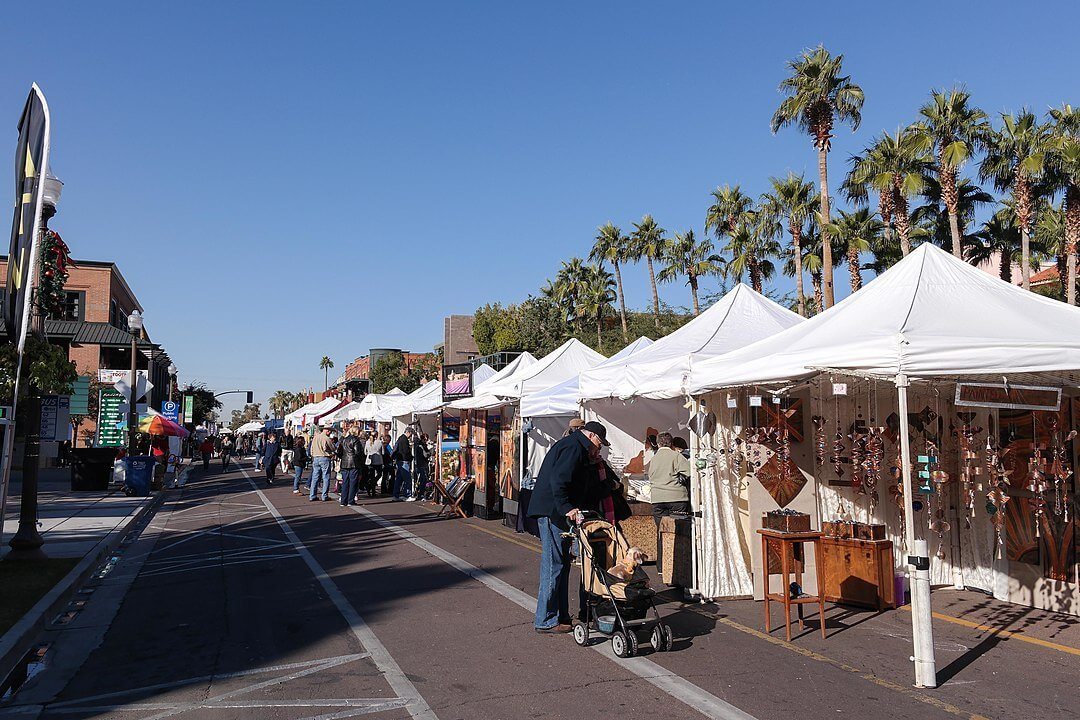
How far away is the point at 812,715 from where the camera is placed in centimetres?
514

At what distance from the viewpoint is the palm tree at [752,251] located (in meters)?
43.2

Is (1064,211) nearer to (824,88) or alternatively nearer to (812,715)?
(824,88)

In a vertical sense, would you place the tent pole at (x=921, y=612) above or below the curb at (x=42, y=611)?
above

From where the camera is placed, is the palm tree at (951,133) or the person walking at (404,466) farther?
the palm tree at (951,133)

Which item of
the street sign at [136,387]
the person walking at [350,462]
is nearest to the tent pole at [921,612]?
the person walking at [350,462]

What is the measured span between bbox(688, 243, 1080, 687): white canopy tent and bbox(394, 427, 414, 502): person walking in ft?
46.3

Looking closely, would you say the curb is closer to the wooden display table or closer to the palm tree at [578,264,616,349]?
the wooden display table

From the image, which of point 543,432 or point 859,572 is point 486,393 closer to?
point 543,432

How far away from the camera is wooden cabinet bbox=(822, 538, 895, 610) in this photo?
8055mm

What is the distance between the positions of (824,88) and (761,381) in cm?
3129

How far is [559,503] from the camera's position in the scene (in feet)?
22.7

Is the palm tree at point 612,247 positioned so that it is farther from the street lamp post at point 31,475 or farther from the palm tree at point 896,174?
the street lamp post at point 31,475

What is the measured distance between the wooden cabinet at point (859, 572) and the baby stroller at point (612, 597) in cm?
225

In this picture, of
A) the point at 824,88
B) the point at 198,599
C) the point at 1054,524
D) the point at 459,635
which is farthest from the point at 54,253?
the point at 824,88
